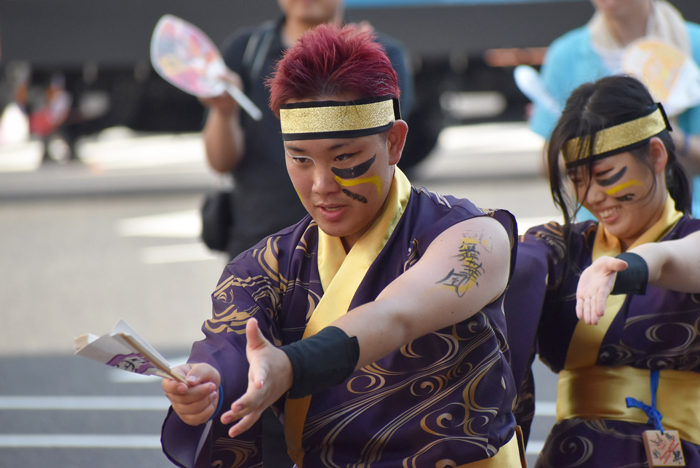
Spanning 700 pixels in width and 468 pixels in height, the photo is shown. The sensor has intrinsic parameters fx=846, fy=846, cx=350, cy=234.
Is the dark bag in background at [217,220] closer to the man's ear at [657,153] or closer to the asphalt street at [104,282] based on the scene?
the asphalt street at [104,282]

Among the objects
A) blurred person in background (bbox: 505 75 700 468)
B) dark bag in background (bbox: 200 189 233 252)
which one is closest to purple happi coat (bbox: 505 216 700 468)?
blurred person in background (bbox: 505 75 700 468)

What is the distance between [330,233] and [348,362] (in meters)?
0.34

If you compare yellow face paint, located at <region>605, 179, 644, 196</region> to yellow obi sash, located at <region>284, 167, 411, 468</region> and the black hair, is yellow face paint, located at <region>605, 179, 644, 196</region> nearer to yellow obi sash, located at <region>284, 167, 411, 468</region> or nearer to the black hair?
the black hair

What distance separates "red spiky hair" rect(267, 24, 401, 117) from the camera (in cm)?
151

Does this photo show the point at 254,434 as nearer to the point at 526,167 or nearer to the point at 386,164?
the point at 386,164

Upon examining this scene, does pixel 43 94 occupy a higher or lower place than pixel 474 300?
lower

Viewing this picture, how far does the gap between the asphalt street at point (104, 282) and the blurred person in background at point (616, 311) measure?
1395 mm

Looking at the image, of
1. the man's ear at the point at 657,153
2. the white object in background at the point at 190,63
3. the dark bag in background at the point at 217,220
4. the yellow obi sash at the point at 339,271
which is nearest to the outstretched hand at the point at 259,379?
the yellow obi sash at the point at 339,271

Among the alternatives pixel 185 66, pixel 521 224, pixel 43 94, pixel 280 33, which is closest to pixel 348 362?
pixel 185 66

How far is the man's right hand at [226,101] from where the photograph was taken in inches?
104

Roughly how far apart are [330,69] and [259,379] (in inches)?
23.7

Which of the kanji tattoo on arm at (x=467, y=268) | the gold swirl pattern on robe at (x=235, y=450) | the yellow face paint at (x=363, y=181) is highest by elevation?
the yellow face paint at (x=363, y=181)

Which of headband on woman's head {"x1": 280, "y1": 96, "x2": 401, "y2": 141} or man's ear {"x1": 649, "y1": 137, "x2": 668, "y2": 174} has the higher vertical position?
headband on woman's head {"x1": 280, "y1": 96, "x2": 401, "y2": 141}

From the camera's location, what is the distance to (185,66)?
2.61 meters
